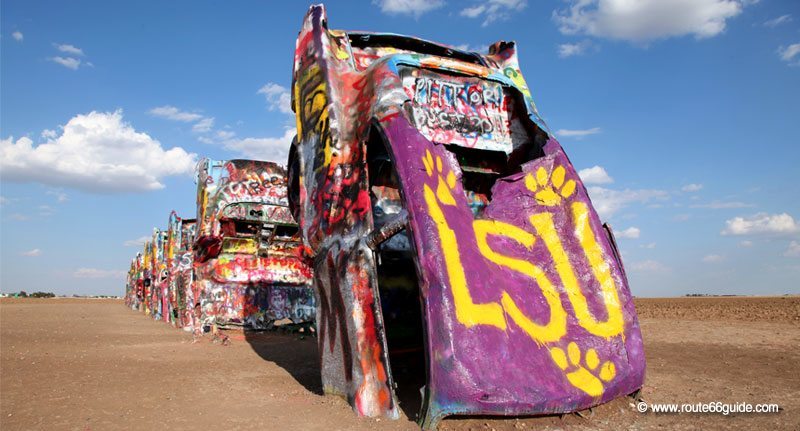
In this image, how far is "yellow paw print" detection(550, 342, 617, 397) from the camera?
177 inches

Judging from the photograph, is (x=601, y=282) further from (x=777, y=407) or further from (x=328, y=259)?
(x=328, y=259)

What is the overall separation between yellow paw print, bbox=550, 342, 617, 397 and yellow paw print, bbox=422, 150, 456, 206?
64.2 inches

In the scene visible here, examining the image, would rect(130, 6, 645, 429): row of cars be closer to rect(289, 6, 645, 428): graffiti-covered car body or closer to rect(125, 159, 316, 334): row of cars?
rect(289, 6, 645, 428): graffiti-covered car body

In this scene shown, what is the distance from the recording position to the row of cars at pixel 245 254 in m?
13.6

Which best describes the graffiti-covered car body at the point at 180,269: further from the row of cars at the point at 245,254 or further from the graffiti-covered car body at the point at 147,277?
the graffiti-covered car body at the point at 147,277

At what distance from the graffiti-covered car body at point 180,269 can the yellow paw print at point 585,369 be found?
39.7 feet

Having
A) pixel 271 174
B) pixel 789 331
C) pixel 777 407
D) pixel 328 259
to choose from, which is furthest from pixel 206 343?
pixel 789 331

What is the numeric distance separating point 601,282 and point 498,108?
243cm

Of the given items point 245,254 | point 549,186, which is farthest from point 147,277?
point 549,186

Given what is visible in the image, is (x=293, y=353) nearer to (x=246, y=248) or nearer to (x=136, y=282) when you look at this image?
(x=246, y=248)

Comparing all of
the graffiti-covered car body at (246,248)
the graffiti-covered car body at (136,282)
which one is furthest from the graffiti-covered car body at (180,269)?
the graffiti-covered car body at (136,282)

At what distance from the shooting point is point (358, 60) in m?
6.97

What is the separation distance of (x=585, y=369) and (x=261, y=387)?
3964 mm

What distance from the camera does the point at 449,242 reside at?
14.7 feet
